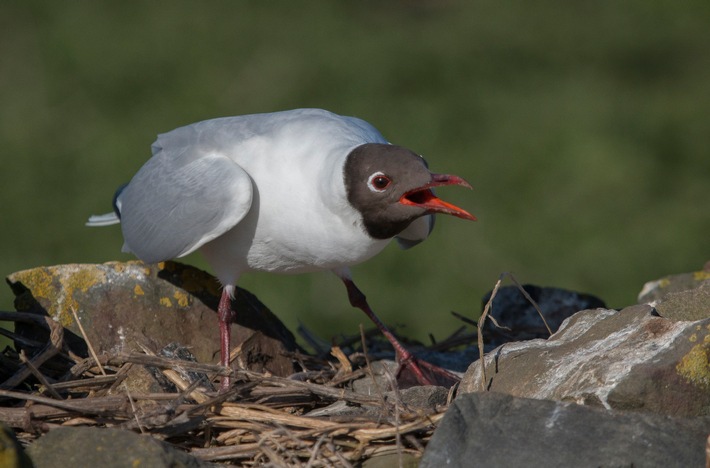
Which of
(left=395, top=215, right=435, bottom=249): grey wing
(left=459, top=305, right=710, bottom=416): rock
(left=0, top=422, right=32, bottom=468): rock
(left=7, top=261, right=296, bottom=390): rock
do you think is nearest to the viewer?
(left=0, top=422, right=32, bottom=468): rock

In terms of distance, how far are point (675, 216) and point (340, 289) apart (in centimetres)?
233

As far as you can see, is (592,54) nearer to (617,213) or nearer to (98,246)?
(617,213)

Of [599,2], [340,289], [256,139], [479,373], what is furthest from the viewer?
[599,2]

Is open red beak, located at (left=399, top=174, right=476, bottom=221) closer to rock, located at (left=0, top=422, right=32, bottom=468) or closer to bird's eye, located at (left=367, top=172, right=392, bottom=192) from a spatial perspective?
bird's eye, located at (left=367, top=172, right=392, bottom=192)

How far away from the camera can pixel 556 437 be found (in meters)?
3.45

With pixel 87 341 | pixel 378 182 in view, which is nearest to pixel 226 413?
pixel 87 341

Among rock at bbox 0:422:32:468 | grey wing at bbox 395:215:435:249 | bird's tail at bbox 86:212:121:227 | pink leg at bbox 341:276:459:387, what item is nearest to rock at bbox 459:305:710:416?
→ pink leg at bbox 341:276:459:387

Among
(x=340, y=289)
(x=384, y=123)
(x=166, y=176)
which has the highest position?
(x=166, y=176)

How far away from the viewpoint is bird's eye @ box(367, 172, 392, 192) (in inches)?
178

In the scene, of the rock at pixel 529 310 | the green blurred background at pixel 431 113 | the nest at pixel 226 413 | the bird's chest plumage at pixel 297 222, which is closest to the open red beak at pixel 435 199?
the bird's chest plumage at pixel 297 222

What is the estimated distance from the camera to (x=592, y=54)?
34.1 feet

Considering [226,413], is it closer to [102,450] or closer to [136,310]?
[102,450]

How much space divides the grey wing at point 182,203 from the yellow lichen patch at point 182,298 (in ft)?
0.65

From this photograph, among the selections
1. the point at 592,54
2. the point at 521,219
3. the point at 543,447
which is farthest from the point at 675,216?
the point at 543,447
